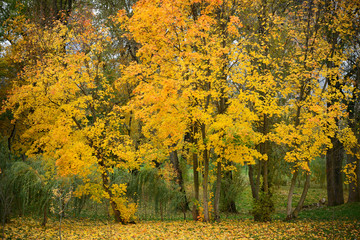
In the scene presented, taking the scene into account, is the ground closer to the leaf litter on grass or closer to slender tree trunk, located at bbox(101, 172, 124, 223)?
the leaf litter on grass

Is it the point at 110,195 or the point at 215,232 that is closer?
the point at 215,232

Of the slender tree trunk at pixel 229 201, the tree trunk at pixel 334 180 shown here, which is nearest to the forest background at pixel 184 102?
the tree trunk at pixel 334 180

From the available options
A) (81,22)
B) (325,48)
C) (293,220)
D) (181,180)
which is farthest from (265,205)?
(81,22)

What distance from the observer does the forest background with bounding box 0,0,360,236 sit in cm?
1130

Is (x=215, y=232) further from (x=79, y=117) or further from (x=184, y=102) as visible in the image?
(x=79, y=117)

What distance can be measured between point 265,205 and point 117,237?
6884mm

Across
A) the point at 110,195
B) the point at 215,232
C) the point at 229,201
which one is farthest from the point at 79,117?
the point at 229,201

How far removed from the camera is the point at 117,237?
33.0 ft

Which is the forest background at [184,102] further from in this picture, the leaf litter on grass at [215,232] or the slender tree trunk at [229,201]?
the leaf litter on grass at [215,232]

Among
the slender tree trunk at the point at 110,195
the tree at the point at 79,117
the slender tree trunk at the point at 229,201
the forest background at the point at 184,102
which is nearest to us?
the forest background at the point at 184,102

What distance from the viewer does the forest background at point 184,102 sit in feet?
37.1

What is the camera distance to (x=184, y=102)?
1185 centimetres

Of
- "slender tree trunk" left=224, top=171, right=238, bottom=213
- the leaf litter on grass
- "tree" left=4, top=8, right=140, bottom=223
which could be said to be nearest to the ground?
the leaf litter on grass

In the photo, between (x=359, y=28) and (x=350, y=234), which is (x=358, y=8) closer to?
(x=359, y=28)
